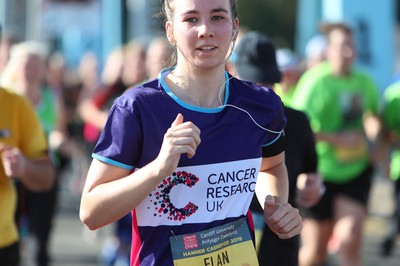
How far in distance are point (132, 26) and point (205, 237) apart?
14.5 m

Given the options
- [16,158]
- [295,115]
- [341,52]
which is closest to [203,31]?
[16,158]

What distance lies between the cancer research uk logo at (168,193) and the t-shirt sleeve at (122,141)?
0.41ft

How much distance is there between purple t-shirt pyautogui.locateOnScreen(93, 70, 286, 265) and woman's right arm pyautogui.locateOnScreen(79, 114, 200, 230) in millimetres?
60

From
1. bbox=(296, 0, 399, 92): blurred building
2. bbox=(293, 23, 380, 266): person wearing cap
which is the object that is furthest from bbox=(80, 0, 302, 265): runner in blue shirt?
bbox=(296, 0, 399, 92): blurred building

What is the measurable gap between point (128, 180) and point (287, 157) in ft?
6.50

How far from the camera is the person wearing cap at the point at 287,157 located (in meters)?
4.73

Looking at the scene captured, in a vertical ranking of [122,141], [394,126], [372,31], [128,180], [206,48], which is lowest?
[128,180]

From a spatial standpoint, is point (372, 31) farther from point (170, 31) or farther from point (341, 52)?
point (170, 31)

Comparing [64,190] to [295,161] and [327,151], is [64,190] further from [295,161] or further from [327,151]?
[295,161]

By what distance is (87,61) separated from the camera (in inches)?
677

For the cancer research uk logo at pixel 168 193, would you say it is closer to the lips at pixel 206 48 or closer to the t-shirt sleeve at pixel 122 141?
the t-shirt sleeve at pixel 122 141

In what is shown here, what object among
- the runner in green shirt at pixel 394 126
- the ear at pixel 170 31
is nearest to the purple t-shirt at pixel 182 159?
the ear at pixel 170 31

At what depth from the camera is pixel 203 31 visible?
3115 millimetres

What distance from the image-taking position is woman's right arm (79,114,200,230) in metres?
2.90
